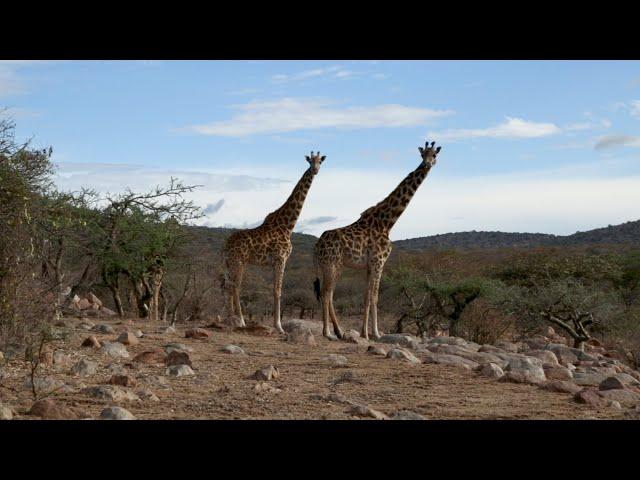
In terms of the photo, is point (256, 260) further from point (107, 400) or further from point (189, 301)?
point (107, 400)

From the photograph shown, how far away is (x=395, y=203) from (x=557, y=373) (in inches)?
201

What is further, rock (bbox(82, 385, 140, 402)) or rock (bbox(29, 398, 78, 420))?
rock (bbox(82, 385, 140, 402))

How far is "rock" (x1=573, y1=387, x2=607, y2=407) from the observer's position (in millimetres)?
8555

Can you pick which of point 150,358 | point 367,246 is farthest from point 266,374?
point 367,246

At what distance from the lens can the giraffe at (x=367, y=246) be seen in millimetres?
14094

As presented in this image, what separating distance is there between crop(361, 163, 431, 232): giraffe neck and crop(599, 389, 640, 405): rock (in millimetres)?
6333

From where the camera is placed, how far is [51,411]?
249 inches

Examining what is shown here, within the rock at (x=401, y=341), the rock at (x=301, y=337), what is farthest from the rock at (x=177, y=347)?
the rock at (x=401, y=341)

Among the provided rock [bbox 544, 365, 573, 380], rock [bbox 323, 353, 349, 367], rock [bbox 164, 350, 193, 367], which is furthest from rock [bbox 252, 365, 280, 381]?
rock [bbox 544, 365, 573, 380]

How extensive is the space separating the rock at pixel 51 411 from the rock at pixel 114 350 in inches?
143

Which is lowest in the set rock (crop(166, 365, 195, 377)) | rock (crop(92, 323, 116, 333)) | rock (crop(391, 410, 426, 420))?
rock (crop(391, 410, 426, 420))

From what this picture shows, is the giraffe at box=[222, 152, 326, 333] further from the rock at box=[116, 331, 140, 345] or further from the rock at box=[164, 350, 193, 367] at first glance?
the rock at box=[164, 350, 193, 367]
